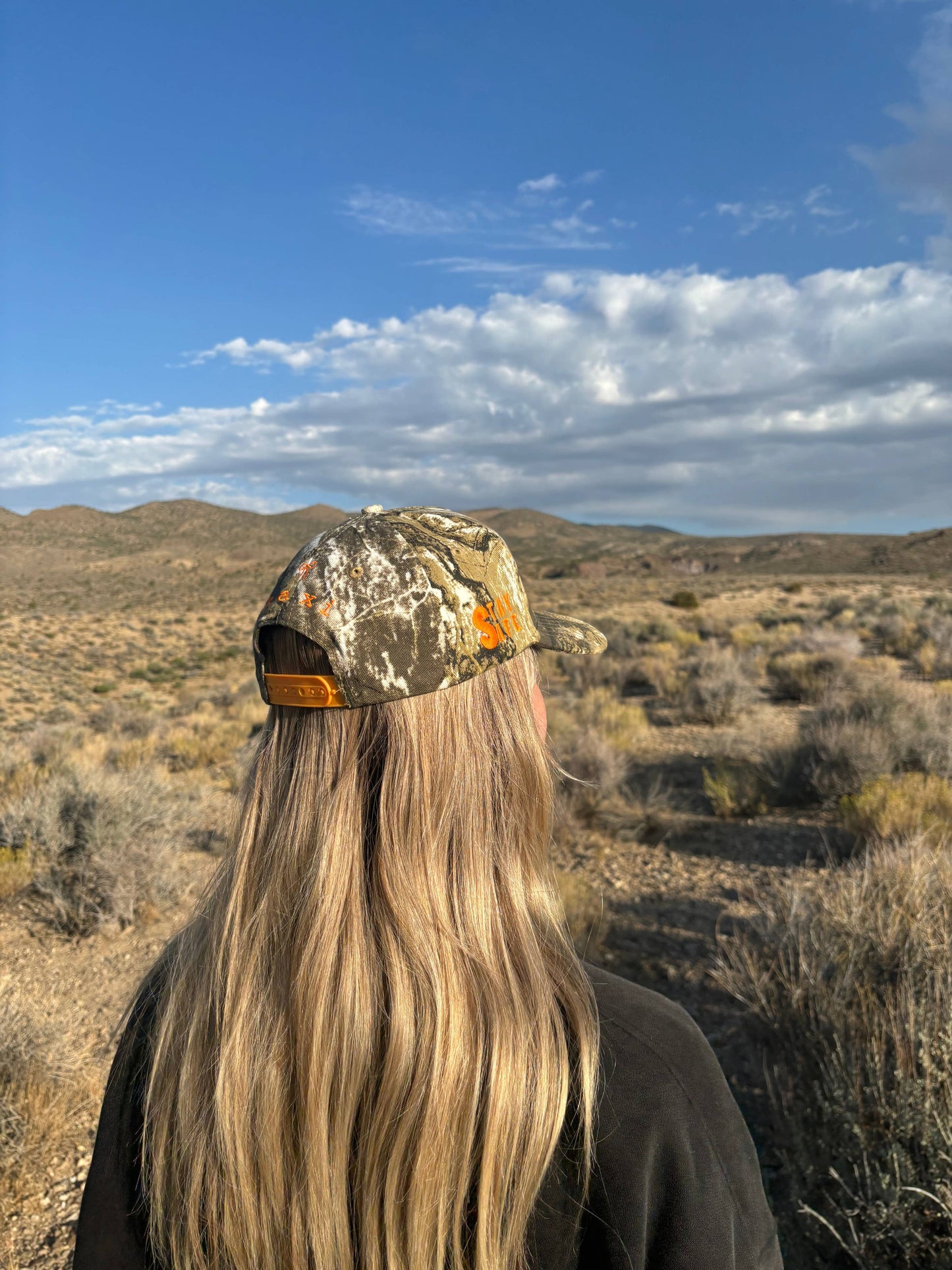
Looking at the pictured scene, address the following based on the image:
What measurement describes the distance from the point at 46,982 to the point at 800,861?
16.9ft

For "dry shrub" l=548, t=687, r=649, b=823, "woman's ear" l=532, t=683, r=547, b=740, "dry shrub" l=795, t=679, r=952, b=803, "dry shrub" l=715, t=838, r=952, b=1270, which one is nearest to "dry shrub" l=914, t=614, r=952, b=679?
"dry shrub" l=548, t=687, r=649, b=823

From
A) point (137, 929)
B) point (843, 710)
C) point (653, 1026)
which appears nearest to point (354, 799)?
point (653, 1026)

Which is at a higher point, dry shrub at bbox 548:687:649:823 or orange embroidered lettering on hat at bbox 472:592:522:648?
orange embroidered lettering on hat at bbox 472:592:522:648

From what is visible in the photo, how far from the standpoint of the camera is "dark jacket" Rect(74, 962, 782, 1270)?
954 mm

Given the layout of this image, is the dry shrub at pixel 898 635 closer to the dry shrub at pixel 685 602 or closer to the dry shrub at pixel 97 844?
the dry shrub at pixel 685 602

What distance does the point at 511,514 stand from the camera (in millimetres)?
119625

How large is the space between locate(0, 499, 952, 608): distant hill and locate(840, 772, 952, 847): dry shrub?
41566 mm

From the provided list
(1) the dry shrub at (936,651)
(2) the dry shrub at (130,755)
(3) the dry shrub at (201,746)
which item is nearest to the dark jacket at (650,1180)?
(2) the dry shrub at (130,755)

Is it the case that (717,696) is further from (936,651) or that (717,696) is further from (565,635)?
(565,635)

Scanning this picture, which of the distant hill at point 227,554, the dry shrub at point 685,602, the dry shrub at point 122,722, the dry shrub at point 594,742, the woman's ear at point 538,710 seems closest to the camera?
the woman's ear at point 538,710

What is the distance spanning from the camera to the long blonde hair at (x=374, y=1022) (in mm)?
976

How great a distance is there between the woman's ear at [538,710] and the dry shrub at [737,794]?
6.02 m

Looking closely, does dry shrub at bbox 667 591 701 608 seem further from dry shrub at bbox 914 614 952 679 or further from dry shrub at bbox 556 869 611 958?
dry shrub at bbox 556 869 611 958

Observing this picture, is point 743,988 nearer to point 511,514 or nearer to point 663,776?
point 663,776
